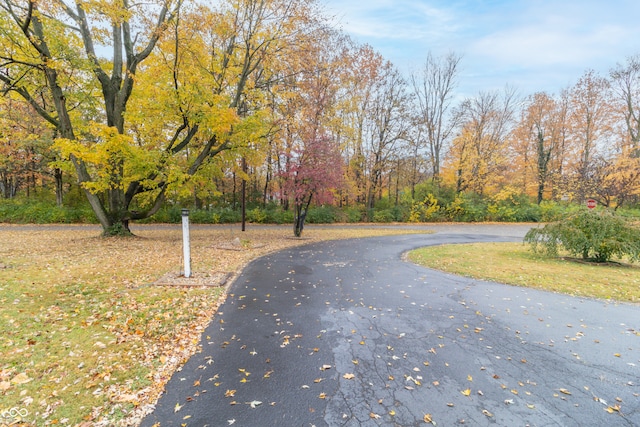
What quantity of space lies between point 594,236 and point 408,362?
9.44 meters

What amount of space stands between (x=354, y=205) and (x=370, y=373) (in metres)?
22.8

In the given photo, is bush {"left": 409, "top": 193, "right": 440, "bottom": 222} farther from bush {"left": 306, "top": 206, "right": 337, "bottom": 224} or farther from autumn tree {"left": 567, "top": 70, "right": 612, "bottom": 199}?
autumn tree {"left": 567, "top": 70, "right": 612, "bottom": 199}

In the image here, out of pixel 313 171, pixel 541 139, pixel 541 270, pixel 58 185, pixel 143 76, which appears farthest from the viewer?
pixel 541 139

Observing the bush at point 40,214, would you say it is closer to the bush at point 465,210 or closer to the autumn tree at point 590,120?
the bush at point 465,210

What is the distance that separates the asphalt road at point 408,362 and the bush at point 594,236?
14.7 ft

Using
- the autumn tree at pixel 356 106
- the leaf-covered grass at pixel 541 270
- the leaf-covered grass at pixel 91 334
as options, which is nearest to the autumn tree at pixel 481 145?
the autumn tree at pixel 356 106

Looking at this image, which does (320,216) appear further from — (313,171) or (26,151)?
(26,151)

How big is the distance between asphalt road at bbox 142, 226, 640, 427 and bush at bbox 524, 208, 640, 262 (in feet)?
14.7

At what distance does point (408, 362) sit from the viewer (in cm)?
346

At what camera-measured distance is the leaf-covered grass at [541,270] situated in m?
6.67

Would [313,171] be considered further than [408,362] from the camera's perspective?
Yes

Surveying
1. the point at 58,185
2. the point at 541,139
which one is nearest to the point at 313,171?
the point at 58,185

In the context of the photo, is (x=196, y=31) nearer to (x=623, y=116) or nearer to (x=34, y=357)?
(x=34, y=357)

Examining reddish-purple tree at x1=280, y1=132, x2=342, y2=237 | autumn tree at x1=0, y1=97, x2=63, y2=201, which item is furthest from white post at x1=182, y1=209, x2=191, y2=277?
autumn tree at x1=0, y1=97, x2=63, y2=201
